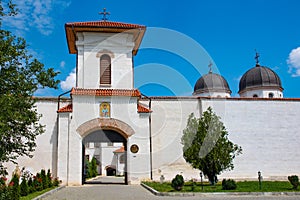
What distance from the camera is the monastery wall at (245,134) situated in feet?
66.7

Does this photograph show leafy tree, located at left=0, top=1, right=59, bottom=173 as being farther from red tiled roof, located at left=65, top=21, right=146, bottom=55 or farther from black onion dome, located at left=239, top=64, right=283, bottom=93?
black onion dome, located at left=239, top=64, right=283, bottom=93

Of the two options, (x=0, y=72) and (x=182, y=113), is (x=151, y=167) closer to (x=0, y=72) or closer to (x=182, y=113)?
(x=182, y=113)

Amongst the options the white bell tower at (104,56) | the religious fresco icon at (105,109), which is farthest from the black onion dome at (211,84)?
the religious fresco icon at (105,109)

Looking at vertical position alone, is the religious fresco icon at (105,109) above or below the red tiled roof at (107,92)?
below

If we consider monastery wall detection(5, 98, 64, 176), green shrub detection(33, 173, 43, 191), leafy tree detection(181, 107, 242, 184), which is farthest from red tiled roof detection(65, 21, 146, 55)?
green shrub detection(33, 173, 43, 191)

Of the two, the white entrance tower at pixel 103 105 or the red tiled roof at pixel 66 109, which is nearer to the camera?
the white entrance tower at pixel 103 105

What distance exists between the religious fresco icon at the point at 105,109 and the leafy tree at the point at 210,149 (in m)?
5.15

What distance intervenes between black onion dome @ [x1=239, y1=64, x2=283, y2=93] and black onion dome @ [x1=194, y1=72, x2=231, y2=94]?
199cm

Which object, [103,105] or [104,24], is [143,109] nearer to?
[103,105]

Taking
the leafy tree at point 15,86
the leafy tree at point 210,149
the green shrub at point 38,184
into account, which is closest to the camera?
the leafy tree at point 15,86

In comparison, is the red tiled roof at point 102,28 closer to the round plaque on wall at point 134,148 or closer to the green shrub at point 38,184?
the round plaque on wall at point 134,148

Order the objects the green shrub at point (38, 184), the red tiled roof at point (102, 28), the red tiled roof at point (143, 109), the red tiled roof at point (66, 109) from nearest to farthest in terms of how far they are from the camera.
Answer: the green shrub at point (38, 184)
the red tiled roof at point (66, 109)
the red tiled roof at point (143, 109)
the red tiled roof at point (102, 28)

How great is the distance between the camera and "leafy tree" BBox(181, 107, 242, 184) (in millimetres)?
14875

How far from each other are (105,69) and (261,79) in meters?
18.5
